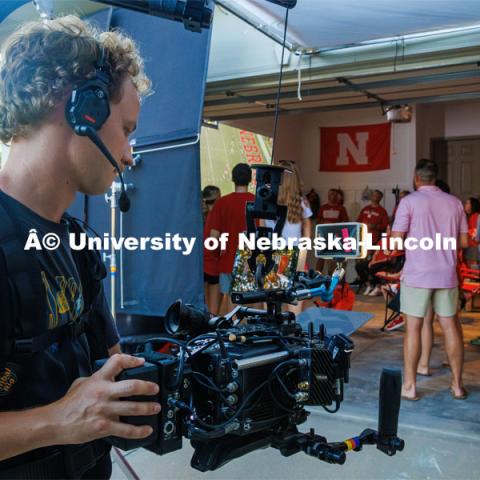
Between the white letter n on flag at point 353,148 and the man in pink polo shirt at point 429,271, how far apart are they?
25.6 ft

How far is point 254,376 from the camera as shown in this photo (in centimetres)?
119

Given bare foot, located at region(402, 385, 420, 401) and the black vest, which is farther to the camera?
bare foot, located at region(402, 385, 420, 401)

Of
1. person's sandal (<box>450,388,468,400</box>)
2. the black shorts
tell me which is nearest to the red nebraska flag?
the black shorts

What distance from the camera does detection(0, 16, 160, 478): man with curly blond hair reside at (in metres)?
0.82

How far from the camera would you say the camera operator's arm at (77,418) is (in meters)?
0.81

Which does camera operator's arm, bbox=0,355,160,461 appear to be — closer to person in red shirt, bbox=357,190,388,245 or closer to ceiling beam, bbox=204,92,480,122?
ceiling beam, bbox=204,92,480,122

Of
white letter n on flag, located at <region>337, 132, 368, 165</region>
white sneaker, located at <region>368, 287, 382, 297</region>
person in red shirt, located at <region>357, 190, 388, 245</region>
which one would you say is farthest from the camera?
white letter n on flag, located at <region>337, 132, 368, 165</region>

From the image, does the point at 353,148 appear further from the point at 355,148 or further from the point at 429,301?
the point at 429,301

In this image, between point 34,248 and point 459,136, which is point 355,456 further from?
point 459,136

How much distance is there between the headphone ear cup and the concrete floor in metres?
2.46

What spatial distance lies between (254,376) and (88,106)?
649 millimetres

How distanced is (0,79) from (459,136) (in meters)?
11.6

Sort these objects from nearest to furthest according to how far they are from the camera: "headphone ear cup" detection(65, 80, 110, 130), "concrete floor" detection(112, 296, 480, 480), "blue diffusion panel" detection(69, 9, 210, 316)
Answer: "headphone ear cup" detection(65, 80, 110, 130), "concrete floor" detection(112, 296, 480, 480), "blue diffusion panel" detection(69, 9, 210, 316)

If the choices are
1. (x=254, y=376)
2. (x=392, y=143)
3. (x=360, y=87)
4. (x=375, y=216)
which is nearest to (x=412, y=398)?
(x=254, y=376)
